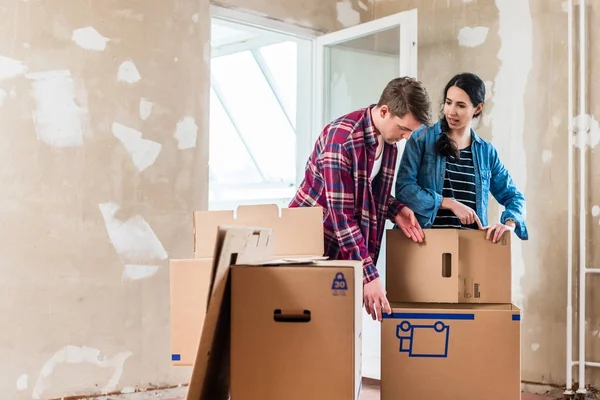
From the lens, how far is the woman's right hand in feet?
8.10

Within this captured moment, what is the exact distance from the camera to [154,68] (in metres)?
3.22

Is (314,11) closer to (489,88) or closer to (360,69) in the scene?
(360,69)

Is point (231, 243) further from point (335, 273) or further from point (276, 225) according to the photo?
point (276, 225)

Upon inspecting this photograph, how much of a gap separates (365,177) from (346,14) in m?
1.99

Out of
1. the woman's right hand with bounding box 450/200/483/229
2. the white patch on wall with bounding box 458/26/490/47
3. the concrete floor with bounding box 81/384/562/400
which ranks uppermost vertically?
the white patch on wall with bounding box 458/26/490/47

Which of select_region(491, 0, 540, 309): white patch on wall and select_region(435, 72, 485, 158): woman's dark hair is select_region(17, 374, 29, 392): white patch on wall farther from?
select_region(491, 0, 540, 309): white patch on wall

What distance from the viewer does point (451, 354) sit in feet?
6.86

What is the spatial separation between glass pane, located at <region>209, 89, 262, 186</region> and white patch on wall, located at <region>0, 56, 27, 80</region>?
262 centimetres

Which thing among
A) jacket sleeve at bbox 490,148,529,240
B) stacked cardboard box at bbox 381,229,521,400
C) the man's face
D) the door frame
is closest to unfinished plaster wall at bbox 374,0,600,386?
the door frame

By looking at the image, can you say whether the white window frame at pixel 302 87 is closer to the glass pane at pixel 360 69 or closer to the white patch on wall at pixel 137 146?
the glass pane at pixel 360 69

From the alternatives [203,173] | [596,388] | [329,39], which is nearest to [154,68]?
[203,173]

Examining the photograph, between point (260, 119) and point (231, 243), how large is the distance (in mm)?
3879

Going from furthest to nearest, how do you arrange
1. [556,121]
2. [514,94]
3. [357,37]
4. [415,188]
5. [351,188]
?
[357,37]
[514,94]
[556,121]
[415,188]
[351,188]

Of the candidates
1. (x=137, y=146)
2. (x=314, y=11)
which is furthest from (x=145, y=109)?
(x=314, y=11)
